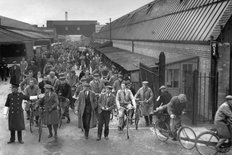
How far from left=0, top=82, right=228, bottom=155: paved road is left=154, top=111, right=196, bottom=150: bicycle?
17 centimetres

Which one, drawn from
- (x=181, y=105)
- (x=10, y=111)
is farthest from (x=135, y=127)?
(x=10, y=111)

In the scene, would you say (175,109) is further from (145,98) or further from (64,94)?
(64,94)

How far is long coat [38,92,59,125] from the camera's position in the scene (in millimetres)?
10320

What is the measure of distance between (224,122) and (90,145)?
3829mm

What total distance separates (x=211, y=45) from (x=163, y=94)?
3.21m

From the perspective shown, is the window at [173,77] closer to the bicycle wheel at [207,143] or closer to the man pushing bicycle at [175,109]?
the man pushing bicycle at [175,109]

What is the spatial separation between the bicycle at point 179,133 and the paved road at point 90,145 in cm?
17

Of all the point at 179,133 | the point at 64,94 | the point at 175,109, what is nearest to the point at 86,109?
the point at 64,94

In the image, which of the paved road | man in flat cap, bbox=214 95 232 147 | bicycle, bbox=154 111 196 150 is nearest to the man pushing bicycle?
bicycle, bbox=154 111 196 150

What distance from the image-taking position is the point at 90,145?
998cm

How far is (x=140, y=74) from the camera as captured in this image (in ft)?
57.2

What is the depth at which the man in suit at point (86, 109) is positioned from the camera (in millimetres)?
10641

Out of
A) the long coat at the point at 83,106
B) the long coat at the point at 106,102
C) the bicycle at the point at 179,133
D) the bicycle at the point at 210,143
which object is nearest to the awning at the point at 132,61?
the long coat at the point at 106,102

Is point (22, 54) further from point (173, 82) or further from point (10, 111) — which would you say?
point (10, 111)
